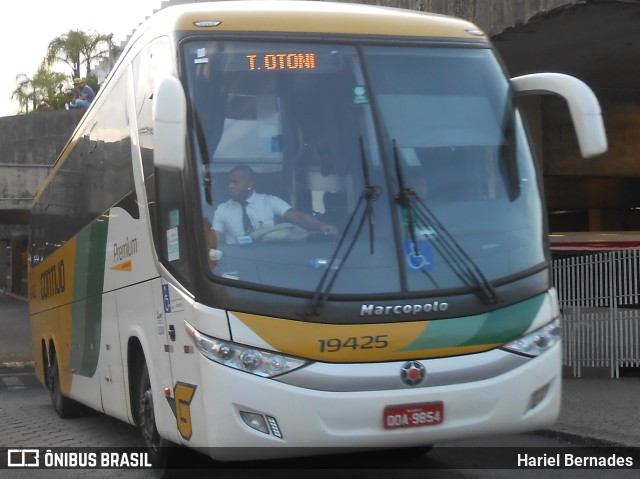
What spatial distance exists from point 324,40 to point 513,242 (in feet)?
5.98

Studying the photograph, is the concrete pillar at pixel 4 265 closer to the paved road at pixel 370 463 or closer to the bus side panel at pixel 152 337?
the paved road at pixel 370 463

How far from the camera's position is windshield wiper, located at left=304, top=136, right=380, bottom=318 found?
6102mm

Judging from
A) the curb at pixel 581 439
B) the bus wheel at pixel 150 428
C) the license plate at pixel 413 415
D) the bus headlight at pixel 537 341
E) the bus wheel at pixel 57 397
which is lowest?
the bus wheel at pixel 57 397

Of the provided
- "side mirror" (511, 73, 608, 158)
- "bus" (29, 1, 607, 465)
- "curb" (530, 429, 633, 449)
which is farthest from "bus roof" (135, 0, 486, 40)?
"curb" (530, 429, 633, 449)

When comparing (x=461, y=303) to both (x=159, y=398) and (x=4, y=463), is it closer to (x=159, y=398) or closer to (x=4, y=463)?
(x=159, y=398)

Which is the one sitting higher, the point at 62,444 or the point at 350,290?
the point at 350,290

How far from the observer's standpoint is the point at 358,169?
21.4 feet

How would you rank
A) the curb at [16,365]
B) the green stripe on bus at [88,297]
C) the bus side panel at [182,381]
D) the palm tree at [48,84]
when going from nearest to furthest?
the bus side panel at [182,381] → the green stripe on bus at [88,297] → the curb at [16,365] → the palm tree at [48,84]

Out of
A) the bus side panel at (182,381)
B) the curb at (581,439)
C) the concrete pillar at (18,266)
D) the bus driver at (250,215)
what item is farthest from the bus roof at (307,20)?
the concrete pillar at (18,266)

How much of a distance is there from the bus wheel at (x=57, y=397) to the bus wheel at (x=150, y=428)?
5.06 metres

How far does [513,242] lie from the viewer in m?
6.61

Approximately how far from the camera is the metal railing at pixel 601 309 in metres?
13.8

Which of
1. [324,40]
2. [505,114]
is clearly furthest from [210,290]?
[505,114]

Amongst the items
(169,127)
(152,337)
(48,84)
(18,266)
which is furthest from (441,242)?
(48,84)
